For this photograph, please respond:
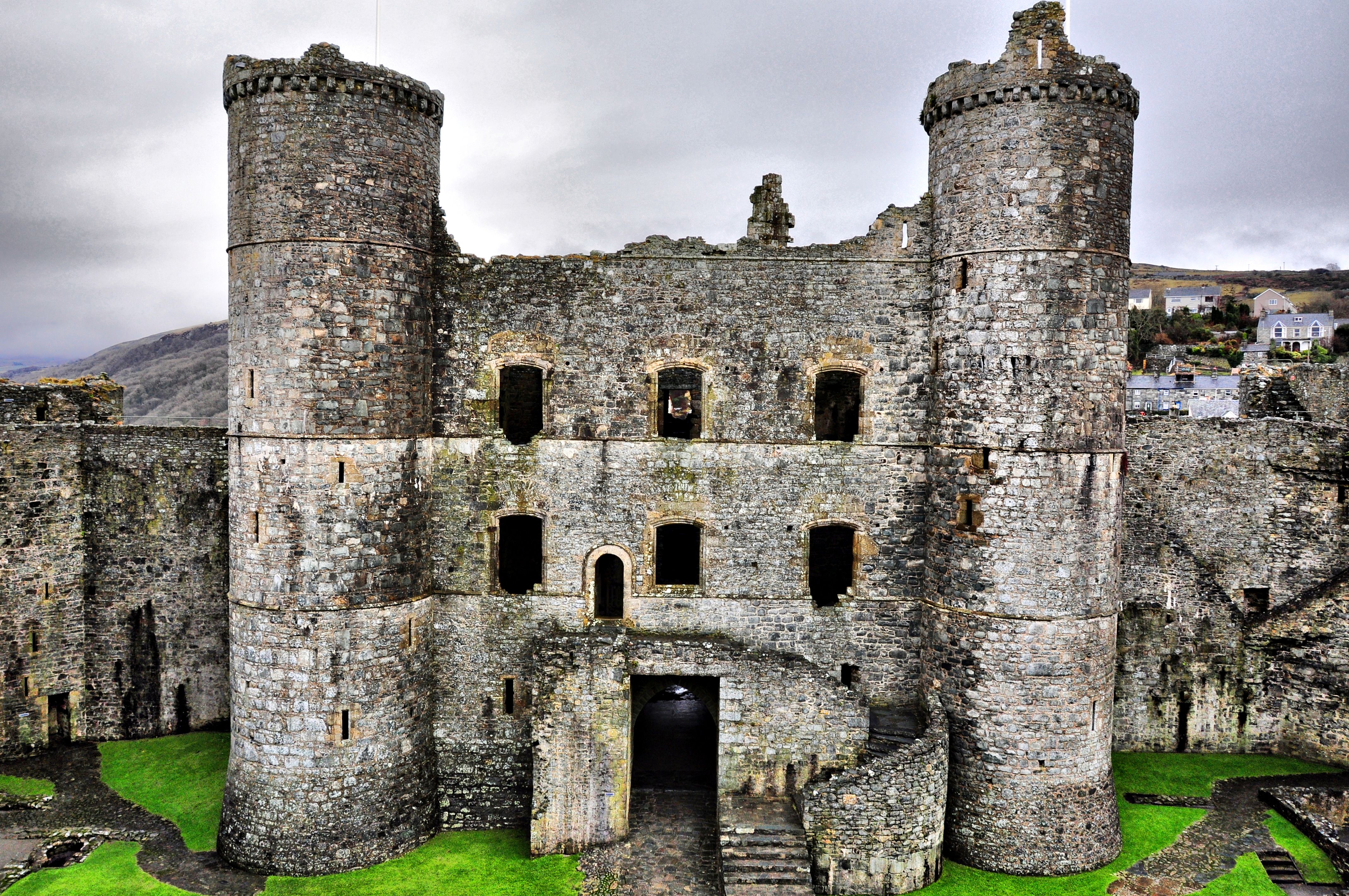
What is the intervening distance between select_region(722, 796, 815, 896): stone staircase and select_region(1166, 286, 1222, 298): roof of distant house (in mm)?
109639

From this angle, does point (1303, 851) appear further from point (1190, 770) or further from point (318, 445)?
point (318, 445)

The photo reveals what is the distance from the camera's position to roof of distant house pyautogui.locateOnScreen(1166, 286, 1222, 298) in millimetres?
104812

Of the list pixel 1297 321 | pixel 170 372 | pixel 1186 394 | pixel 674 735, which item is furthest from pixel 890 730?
pixel 1297 321

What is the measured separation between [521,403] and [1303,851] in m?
17.0

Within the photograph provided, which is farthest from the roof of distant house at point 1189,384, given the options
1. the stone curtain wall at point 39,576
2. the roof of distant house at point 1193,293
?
the roof of distant house at point 1193,293

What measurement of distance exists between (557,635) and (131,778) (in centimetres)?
951

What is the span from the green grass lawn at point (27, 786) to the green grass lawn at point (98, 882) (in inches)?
127

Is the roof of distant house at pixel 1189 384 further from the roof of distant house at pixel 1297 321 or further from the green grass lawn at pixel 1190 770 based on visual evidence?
the roof of distant house at pixel 1297 321

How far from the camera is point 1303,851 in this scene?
50.6 ft

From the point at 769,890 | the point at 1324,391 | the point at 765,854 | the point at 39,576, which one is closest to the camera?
the point at 769,890

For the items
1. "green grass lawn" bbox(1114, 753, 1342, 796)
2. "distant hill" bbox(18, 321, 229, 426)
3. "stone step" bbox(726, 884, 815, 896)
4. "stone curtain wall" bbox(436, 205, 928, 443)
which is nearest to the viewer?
"stone step" bbox(726, 884, 815, 896)

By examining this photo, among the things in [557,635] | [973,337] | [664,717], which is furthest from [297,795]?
[973,337]

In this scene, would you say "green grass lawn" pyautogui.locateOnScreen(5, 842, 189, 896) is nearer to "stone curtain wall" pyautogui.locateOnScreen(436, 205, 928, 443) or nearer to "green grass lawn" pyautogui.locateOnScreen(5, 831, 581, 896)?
"green grass lawn" pyautogui.locateOnScreen(5, 831, 581, 896)

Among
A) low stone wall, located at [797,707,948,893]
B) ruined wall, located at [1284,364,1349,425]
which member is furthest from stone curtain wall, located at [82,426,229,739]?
ruined wall, located at [1284,364,1349,425]
